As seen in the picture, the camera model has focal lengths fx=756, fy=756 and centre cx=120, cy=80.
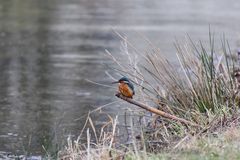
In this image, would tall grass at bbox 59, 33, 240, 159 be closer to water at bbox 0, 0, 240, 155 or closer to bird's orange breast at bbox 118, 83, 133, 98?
bird's orange breast at bbox 118, 83, 133, 98

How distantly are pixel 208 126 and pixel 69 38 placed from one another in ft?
39.7

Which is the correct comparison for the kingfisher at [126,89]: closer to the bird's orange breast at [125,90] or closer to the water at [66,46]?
the bird's orange breast at [125,90]

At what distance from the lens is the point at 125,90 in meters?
7.18

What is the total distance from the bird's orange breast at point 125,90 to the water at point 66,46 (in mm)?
1494

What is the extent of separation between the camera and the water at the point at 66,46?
392 inches

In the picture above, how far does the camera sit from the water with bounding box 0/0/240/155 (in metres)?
9.95

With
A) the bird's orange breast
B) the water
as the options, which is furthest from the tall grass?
the water

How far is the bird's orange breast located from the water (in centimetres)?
149

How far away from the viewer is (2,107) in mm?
10875

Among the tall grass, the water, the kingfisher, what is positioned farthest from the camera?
the water

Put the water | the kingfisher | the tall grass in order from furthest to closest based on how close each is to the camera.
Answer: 1. the water
2. the tall grass
3. the kingfisher

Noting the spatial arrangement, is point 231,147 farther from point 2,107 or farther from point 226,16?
point 226,16

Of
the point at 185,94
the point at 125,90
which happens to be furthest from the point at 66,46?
the point at 125,90

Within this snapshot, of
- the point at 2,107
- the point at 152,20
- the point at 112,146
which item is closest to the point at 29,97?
the point at 2,107
